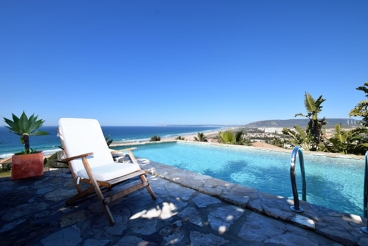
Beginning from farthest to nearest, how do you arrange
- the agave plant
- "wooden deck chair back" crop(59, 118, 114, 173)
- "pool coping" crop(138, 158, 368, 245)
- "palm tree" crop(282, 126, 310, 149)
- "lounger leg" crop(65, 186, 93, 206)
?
"palm tree" crop(282, 126, 310, 149) < the agave plant < "wooden deck chair back" crop(59, 118, 114, 173) < "lounger leg" crop(65, 186, 93, 206) < "pool coping" crop(138, 158, 368, 245)

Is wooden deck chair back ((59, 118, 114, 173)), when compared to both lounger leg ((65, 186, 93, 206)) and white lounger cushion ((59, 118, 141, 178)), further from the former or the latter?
lounger leg ((65, 186, 93, 206))

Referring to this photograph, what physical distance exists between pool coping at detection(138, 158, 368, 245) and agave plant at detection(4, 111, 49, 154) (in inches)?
151

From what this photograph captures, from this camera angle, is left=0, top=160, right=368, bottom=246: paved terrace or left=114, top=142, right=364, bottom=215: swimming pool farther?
left=114, top=142, right=364, bottom=215: swimming pool

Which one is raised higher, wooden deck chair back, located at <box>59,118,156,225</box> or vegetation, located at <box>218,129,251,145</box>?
wooden deck chair back, located at <box>59,118,156,225</box>

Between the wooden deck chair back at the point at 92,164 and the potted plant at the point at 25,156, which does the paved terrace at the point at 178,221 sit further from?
the potted plant at the point at 25,156

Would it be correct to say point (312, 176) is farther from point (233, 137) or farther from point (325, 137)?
point (233, 137)

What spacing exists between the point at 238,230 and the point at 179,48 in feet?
51.0

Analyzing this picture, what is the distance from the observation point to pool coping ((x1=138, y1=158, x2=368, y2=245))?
1.44 m

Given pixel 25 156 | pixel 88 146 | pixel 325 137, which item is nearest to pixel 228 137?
pixel 325 137

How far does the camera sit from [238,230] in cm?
160

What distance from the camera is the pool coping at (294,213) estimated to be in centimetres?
144

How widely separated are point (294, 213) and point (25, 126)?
5513 millimetres

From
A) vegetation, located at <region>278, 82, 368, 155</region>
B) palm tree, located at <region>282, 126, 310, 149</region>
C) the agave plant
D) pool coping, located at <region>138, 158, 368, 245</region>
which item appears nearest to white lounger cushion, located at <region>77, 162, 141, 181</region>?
pool coping, located at <region>138, 158, 368, 245</region>

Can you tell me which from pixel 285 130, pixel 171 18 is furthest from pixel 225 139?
pixel 171 18
